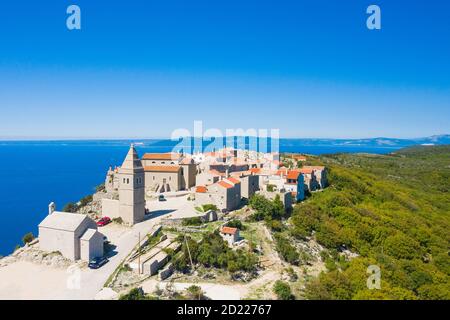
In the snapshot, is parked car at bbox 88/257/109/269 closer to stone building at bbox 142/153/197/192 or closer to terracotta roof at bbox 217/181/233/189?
terracotta roof at bbox 217/181/233/189

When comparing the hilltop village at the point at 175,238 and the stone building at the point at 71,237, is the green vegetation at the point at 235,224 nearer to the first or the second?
the hilltop village at the point at 175,238

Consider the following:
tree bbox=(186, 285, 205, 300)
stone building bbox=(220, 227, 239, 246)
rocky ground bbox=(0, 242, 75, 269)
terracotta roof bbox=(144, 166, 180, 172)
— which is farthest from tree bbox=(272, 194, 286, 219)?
rocky ground bbox=(0, 242, 75, 269)

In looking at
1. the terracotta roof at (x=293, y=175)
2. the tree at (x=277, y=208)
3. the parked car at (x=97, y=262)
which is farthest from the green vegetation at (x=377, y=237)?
the parked car at (x=97, y=262)

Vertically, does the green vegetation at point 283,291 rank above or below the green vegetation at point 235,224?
below

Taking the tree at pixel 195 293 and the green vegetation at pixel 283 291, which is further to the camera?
the green vegetation at pixel 283 291

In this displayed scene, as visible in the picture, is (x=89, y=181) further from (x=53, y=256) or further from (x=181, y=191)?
(x=53, y=256)

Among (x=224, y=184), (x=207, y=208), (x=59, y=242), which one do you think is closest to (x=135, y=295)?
(x=59, y=242)

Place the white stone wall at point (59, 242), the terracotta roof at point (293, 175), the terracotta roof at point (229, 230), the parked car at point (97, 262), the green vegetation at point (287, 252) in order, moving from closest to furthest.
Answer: the parked car at point (97, 262)
the white stone wall at point (59, 242)
the green vegetation at point (287, 252)
the terracotta roof at point (229, 230)
the terracotta roof at point (293, 175)

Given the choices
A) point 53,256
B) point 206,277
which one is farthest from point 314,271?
point 53,256
